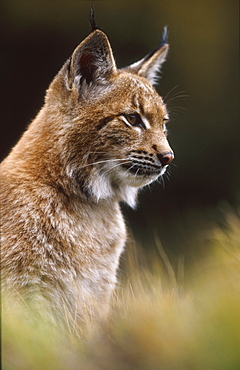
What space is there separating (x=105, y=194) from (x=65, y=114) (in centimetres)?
55

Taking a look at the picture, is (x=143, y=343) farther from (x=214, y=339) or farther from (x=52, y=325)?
(x=52, y=325)

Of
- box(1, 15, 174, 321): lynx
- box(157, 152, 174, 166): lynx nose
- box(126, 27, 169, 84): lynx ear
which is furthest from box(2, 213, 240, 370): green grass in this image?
box(126, 27, 169, 84): lynx ear

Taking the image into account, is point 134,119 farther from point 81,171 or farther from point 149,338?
point 149,338

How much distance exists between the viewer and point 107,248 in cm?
346

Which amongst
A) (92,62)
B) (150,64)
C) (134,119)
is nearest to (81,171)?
(134,119)

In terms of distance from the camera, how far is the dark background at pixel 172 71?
5707 mm

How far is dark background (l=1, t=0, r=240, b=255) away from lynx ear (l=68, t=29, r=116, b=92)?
1.76 meters

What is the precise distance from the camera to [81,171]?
132 inches

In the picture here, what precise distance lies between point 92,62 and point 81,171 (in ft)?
2.21

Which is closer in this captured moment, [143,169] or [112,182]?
[143,169]

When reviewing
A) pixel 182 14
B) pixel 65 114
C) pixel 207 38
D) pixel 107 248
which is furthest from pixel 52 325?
pixel 207 38

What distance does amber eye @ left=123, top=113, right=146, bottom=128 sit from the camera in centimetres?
347

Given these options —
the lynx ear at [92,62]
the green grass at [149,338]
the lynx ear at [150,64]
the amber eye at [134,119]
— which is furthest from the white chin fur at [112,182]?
the green grass at [149,338]

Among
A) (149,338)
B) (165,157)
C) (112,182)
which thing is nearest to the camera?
(149,338)
